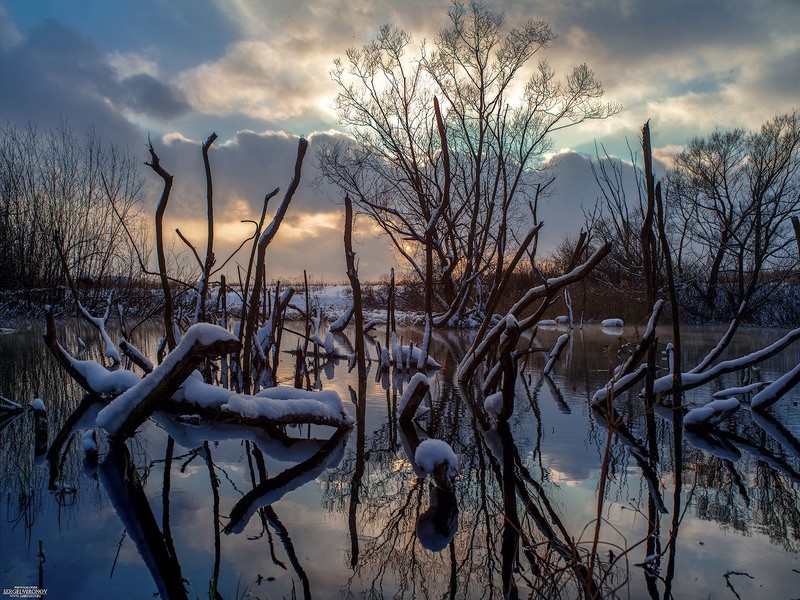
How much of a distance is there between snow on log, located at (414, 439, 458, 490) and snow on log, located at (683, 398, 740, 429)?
2.67 metres

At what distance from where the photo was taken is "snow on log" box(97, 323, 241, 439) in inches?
134

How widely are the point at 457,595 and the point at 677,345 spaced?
355 cm

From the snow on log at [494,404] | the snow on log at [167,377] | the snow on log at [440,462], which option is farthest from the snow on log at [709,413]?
the snow on log at [167,377]

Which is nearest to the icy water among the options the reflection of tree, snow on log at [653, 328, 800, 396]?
the reflection of tree

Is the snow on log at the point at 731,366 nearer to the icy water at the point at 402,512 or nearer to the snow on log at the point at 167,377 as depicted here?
the icy water at the point at 402,512

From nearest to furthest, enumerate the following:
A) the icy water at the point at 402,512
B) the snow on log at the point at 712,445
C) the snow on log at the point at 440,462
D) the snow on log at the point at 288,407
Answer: the icy water at the point at 402,512
the snow on log at the point at 440,462
the snow on log at the point at 712,445
the snow on log at the point at 288,407

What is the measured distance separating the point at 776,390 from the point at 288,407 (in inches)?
180

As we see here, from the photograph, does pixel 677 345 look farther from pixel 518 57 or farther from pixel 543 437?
pixel 518 57

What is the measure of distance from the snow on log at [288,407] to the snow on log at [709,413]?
302 centimetres

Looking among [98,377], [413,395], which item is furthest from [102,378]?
[413,395]

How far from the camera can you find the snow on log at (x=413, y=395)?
4719 mm

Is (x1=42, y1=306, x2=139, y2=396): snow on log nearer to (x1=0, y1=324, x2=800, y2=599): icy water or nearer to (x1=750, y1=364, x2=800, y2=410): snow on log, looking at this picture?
(x1=0, y1=324, x2=800, y2=599): icy water

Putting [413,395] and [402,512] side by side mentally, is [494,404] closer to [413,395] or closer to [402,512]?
[413,395]

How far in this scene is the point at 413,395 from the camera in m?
4.86
